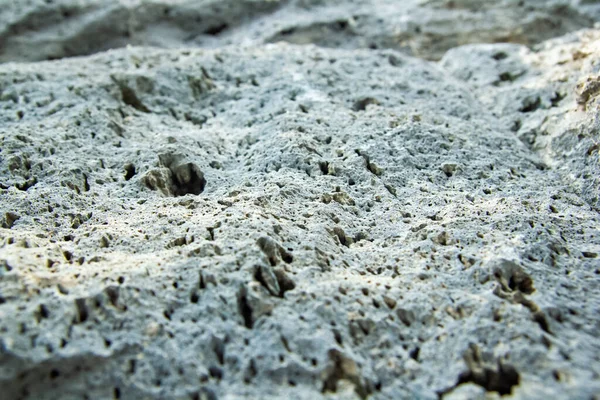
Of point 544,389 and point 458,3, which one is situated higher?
point 458,3

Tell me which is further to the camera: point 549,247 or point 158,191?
point 158,191

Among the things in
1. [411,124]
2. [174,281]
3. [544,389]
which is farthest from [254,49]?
[544,389]

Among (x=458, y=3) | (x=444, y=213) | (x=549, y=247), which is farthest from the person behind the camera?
(x=458, y=3)

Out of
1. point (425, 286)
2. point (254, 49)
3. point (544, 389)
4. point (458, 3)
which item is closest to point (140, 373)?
point (425, 286)

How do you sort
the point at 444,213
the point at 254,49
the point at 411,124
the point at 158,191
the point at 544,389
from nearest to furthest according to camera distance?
the point at 544,389 < the point at 444,213 < the point at 158,191 < the point at 411,124 < the point at 254,49

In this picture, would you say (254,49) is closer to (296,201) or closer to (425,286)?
(296,201)

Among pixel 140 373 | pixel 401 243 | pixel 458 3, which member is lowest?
pixel 140 373

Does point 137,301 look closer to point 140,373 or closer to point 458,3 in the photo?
point 140,373
